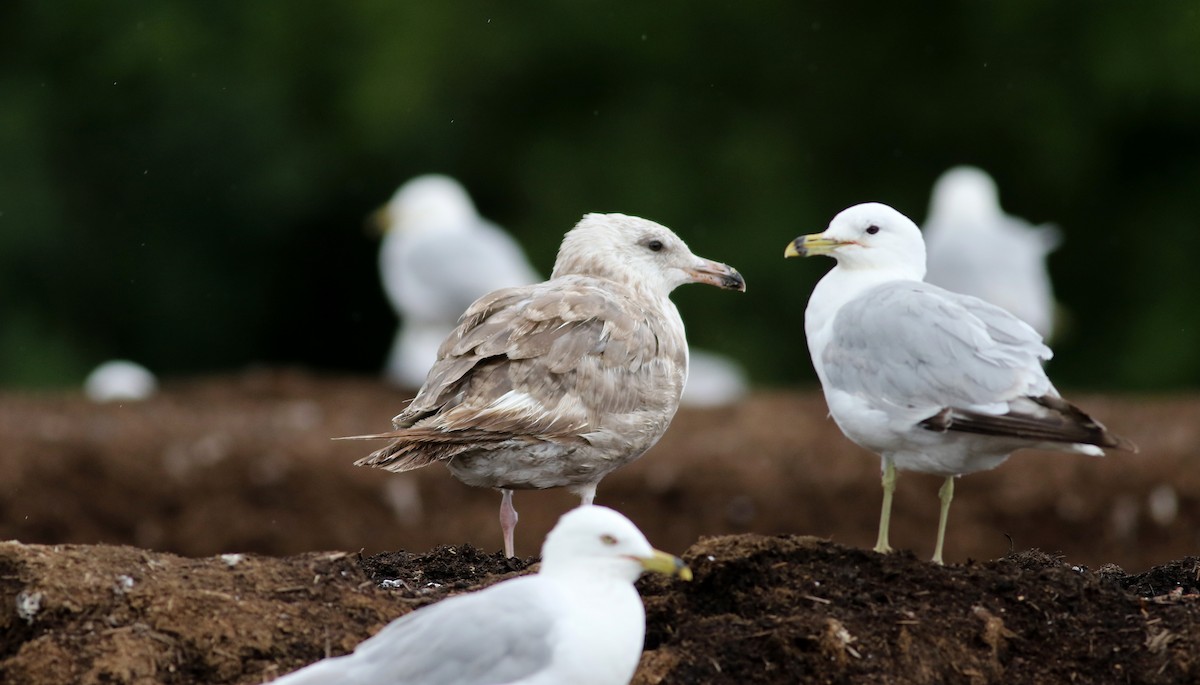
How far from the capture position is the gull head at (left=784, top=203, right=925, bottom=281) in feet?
18.7

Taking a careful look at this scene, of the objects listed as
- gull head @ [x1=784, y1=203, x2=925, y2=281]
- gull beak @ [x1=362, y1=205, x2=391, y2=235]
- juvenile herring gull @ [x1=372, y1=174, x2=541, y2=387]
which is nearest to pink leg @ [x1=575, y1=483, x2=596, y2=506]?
gull head @ [x1=784, y1=203, x2=925, y2=281]

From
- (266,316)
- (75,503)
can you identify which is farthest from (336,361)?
(75,503)

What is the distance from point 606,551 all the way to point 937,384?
4.62 feet

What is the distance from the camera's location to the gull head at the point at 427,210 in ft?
51.0

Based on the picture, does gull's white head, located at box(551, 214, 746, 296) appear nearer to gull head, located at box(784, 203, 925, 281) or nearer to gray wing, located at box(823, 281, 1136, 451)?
gull head, located at box(784, 203, 925, 281)

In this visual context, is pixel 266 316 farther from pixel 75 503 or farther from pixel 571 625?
pixel 571 625

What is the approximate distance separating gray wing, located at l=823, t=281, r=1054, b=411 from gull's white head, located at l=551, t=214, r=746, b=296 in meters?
1.18

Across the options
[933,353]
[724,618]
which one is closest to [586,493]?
[724,618]

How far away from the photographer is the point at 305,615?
4715mm

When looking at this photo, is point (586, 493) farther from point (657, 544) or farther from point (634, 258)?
point (657, 544)

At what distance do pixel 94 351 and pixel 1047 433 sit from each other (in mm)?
15262

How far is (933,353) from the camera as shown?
16.6 ft

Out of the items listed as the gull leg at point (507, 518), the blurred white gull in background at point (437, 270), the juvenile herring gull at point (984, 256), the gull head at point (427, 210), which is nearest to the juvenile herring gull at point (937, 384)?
the gull leg at point (507, 518)

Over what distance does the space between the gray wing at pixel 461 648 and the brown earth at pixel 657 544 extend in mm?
593
